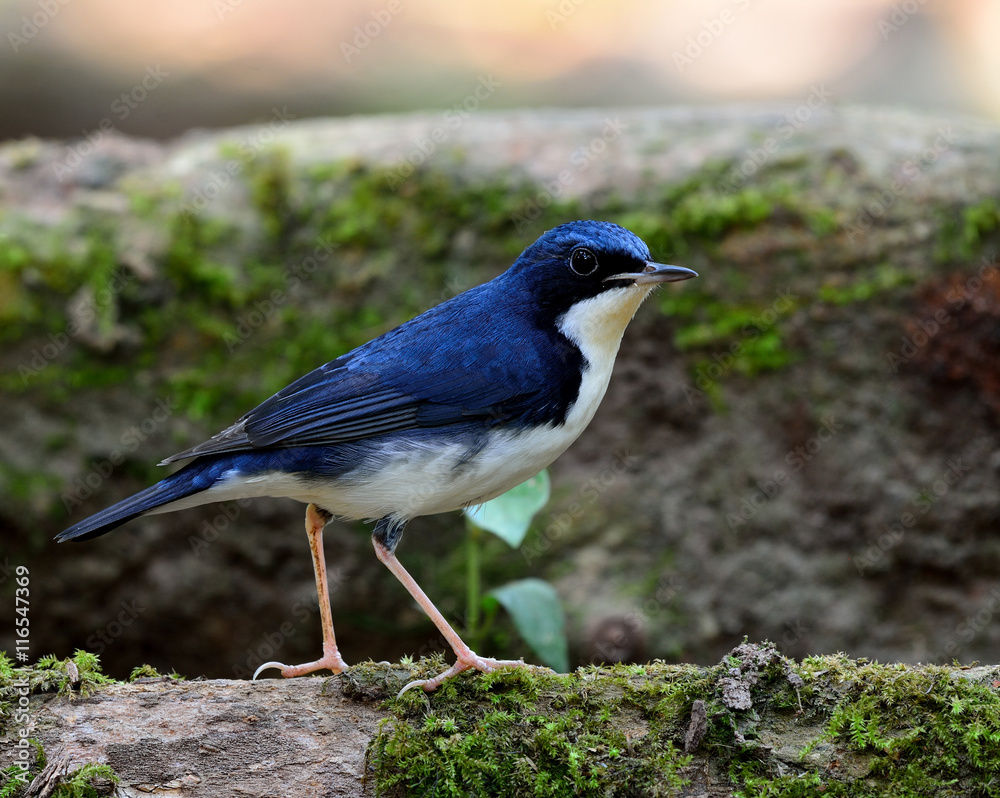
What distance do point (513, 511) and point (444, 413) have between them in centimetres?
78

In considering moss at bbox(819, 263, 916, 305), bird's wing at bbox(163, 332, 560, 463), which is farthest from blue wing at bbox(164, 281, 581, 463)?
moss at bbox(819, 263, 916, 305)

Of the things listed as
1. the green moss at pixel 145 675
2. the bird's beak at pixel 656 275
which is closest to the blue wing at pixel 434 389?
the bird's beak at pixel 656 275

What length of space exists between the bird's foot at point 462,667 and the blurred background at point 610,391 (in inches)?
101

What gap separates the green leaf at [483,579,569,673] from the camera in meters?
4.73

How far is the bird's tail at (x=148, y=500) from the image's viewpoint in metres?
3.84

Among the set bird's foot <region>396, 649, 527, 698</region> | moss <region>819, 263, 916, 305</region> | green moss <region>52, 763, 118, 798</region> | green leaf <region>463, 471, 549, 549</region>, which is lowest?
green moss <region>52, 763, 118, 798</region>

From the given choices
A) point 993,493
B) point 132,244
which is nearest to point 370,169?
point 132,244

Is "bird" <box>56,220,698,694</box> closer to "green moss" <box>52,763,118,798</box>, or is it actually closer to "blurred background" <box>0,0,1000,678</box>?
"green moss" <box>52,763,118,798</box>

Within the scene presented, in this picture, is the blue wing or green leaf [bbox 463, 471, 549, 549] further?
green leaf [bbox 463, 471, 549, 549]

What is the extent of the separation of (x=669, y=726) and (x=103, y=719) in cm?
211

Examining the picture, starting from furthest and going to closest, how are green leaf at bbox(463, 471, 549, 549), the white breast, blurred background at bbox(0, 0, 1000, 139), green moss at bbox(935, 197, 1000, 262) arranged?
blurred background at bbox(0, 0, 1000, 139) < green moss at bbox(935, 197, 1000, 262) < green leaf at bbox(463, 471, 549, 549) < the white breast

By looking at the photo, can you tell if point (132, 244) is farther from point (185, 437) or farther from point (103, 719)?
point (103, 719)

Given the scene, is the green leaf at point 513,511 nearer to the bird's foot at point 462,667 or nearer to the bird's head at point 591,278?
the bird's foot at point 462,667

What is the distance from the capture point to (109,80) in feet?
46.0
